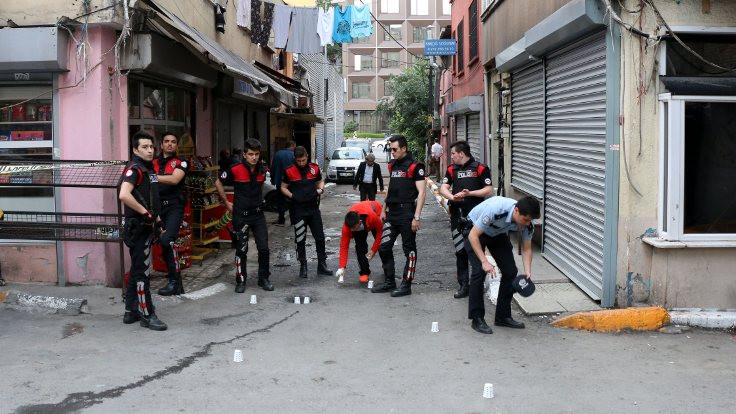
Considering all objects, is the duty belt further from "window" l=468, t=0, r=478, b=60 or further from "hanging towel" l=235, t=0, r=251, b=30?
"window" l=468, t=0, r=478, b=60

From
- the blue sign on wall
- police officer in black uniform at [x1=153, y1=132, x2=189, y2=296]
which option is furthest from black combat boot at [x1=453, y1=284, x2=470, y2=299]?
the blue sign on wall

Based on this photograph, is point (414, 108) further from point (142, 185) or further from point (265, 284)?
point (142, 185)

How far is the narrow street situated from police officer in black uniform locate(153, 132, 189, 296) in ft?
0.99

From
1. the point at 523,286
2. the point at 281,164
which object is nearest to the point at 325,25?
the point at 281,164

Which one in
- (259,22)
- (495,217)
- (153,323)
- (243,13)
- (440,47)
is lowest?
(153,323)

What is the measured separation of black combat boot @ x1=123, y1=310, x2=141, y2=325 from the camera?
7.34m

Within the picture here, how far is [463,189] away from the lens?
8.56 meters

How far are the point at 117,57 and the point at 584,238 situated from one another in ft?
19.1

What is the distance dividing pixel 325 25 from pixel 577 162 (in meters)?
7.02

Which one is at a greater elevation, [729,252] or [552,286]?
[729,252]

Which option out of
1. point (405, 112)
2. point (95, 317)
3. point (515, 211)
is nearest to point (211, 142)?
point (95, 317)

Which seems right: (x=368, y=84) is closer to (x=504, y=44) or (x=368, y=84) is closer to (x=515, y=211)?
(x=504, y=44)

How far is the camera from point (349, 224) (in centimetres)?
877

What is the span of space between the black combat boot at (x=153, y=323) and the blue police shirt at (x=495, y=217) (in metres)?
3.18
